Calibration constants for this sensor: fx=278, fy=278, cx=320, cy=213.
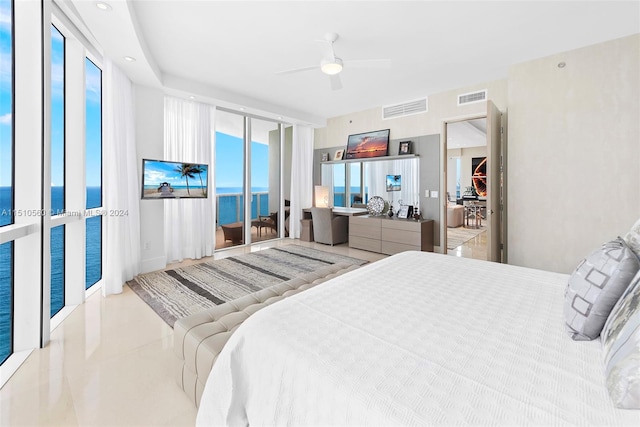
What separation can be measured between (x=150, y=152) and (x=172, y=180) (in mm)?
498

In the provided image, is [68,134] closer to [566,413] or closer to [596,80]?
[566,413]

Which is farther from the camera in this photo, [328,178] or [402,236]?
[328,178]

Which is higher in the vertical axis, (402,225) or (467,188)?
(467,188)

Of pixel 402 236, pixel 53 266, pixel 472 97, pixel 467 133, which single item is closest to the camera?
pixel 53 266

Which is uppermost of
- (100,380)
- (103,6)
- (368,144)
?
(103,6)

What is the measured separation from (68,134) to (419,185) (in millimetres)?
5119

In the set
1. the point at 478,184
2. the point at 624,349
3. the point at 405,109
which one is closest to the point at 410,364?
the point at 624,349

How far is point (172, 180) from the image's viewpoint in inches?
159

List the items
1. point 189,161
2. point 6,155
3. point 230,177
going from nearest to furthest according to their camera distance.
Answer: point 6,155
point 189,161
point 230,177

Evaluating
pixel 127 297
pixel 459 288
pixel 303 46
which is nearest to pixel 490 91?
pixel 303 46

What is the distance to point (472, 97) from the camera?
4504 millimetres

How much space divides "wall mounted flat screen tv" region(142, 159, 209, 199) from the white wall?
174 mm

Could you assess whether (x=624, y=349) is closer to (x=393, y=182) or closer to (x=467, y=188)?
(x=393, y=182)

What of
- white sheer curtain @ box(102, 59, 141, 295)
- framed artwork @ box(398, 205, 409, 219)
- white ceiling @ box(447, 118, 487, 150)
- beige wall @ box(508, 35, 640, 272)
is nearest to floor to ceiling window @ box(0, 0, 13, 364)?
white sheer curtain @ box(102, 59, 141, 295)
